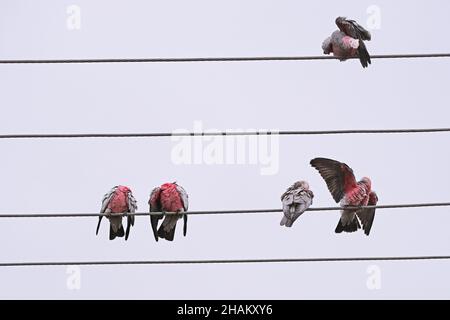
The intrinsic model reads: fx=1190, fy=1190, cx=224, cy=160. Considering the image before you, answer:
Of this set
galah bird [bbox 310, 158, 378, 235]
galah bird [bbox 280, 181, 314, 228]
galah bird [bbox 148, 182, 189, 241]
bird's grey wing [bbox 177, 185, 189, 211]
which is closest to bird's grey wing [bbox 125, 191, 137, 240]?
galah bird [bbox 148, 182, 189, 241]

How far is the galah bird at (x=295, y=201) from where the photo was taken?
320 inches

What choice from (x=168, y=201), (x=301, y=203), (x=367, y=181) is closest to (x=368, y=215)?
(x=367, y=181)

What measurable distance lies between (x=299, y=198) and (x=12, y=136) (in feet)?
6.90

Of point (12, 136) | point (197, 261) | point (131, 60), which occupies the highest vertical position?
point (131, 60)

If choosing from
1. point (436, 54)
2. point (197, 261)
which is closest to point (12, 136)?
point (197, 261)

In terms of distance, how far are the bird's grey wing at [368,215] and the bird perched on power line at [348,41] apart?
122cm

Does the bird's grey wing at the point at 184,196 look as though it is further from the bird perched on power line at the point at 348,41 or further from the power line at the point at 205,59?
the power line at the point at 205,59

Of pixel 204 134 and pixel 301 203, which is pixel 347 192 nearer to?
pixel 301 203

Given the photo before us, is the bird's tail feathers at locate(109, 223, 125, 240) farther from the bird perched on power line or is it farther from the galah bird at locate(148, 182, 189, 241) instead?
the bird perched on power line

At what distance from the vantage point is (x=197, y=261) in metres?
7.11

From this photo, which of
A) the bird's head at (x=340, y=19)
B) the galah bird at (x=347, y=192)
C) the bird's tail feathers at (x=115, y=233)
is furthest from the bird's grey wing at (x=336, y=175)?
the bird's tail feathers at (x=115, y=233)

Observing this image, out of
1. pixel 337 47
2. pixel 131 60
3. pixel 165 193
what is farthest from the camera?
pixel 165 193

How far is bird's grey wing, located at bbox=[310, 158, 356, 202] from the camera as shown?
27.8 feet

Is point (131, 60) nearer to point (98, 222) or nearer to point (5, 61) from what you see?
point (5, 61)
